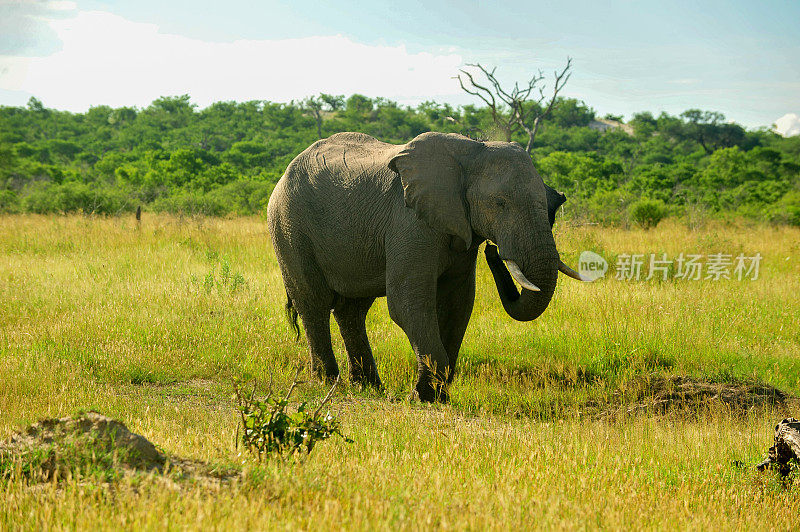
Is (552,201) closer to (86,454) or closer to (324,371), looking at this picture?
→ (324,371)

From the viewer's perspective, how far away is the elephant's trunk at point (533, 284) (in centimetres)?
621

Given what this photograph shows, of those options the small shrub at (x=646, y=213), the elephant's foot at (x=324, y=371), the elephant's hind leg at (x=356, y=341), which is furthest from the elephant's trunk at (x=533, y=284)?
the small shrub at (x=646, y=213)

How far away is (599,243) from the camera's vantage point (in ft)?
49.4

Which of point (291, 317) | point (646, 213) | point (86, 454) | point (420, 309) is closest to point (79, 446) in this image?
point (86, 454)

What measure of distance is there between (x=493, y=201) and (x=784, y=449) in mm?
2703

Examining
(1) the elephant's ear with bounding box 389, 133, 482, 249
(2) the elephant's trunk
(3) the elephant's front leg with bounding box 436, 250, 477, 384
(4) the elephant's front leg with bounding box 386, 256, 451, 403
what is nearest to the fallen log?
(2) the elephant's trunk

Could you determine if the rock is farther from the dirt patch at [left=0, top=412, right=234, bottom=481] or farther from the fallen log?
the fallen log

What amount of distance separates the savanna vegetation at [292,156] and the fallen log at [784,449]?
3549 millimetres

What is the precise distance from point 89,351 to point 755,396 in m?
6.53

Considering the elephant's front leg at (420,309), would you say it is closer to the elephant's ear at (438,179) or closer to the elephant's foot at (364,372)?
the elephant's ear at (438,179)

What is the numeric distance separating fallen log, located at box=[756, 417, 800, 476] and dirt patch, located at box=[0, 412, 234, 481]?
132 inches

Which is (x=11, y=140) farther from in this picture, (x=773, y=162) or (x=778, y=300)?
(x=778, y=300)

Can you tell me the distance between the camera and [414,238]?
6676 mm

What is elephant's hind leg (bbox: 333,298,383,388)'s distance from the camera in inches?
311
